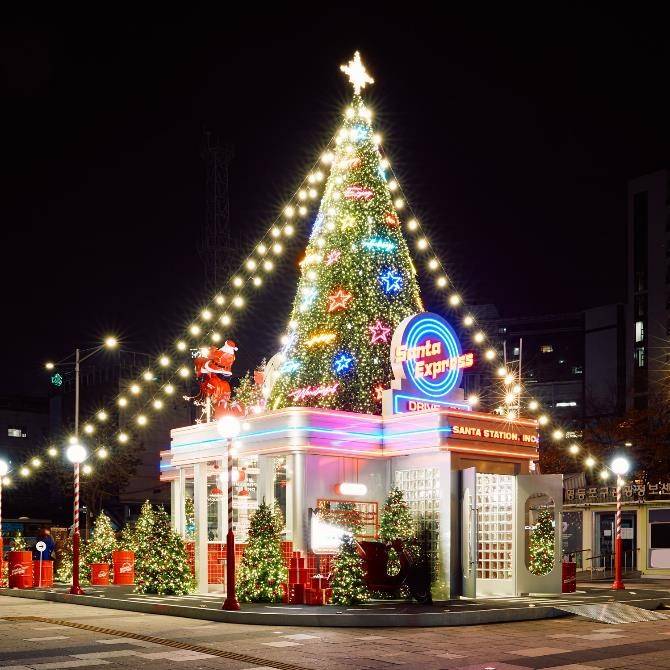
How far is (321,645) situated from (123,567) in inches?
565

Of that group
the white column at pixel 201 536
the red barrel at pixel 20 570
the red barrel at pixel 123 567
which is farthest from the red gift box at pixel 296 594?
the red barrel at pixel 20 570

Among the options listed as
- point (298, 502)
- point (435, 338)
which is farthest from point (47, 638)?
point (435, 338)

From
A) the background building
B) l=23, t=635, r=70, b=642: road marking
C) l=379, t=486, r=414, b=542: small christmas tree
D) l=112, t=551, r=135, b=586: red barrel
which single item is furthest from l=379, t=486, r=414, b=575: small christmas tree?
the background building

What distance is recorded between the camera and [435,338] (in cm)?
2298

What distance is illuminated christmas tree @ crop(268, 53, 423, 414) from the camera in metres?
24.0

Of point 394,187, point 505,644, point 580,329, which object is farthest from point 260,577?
point 580,329

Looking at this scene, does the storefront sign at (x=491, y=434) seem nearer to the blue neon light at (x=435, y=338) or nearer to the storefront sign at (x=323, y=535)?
the blue neon light at (x=435, y=338)

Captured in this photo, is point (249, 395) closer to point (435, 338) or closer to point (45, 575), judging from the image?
point (45, 575)

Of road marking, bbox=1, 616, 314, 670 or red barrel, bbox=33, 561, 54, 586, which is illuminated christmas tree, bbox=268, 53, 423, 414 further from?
road marking, bbox=1, 616, 314, 670

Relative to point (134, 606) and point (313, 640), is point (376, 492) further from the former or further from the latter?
point (313, 640)

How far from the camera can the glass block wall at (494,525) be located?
72.9 ft

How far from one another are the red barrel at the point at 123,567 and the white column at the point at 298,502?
7.71m

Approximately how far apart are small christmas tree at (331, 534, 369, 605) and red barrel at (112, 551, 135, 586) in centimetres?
985

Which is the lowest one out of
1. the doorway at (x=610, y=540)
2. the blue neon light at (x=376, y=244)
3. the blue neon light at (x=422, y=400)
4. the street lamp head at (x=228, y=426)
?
the doorway at (x=610, y=540)
